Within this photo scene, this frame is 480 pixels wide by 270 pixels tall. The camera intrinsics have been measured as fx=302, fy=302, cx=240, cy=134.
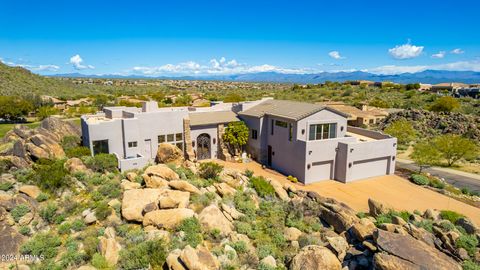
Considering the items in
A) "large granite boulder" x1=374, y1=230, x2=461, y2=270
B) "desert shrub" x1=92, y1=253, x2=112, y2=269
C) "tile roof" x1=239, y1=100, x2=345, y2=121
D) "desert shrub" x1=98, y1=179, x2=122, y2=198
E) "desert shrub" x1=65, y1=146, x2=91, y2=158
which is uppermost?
"tile roof" x1=239, y1=100, x2=345, y2=121

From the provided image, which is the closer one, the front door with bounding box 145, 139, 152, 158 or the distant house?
the front door with bounding box 145, 139, 152, 158

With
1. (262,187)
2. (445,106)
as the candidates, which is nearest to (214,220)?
(262,187)

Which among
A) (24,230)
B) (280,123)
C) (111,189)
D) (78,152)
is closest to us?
(24,230)

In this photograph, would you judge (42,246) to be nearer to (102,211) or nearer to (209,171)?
(102,211)

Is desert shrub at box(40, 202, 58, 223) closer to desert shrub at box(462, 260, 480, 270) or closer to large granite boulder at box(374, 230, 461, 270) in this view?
large granite boulder at box(374, 230, 461, 270)

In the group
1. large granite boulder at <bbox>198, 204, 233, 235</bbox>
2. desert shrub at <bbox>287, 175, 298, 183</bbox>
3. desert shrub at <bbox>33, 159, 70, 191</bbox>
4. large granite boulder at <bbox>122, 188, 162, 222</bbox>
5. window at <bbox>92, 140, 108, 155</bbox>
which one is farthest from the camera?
desert shrub at <bbox>287, 175, 298, 183</bbox>

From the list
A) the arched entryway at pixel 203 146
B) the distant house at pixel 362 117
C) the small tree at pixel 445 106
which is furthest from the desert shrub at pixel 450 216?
the small tree at pixel 445 106

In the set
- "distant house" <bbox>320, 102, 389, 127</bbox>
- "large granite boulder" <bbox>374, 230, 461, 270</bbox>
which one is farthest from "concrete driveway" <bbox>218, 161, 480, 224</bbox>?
"distant house" <bbox>320, 102, 389, 127</bbox>

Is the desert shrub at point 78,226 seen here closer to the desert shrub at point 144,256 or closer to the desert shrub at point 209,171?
the desert shrub at point 144,256
